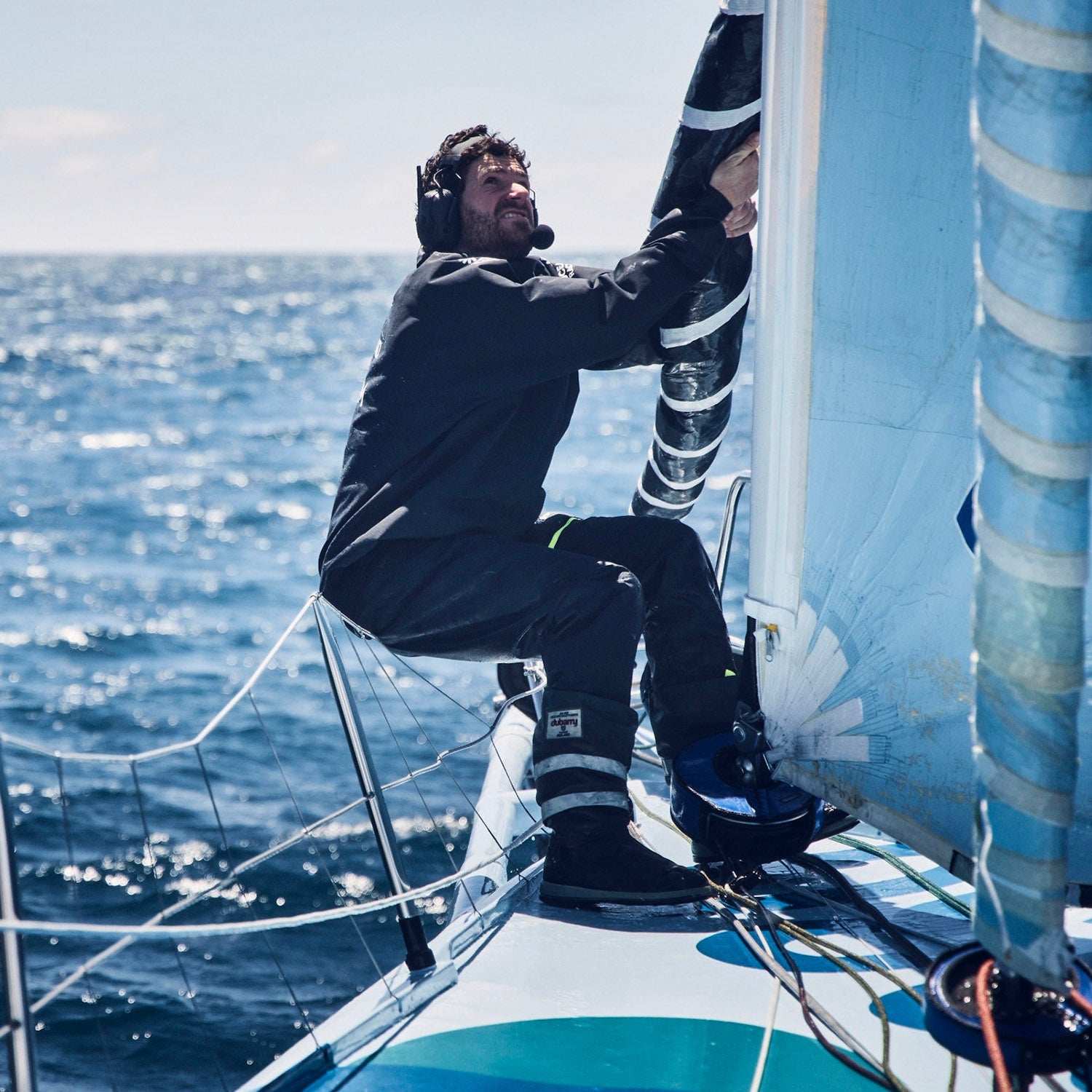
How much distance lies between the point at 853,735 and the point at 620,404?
2075 centimetres

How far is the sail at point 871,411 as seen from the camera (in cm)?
203

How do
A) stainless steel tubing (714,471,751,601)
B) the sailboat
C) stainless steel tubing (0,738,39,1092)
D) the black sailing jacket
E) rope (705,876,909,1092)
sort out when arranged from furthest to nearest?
stainless steel tubing (714,471,751,601) → the black sailing jacket → the sailboat → rope (705,876,909,1092) → stainless steel tubing (0,738,39,1092)

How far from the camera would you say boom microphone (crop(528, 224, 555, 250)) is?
8.70 ft

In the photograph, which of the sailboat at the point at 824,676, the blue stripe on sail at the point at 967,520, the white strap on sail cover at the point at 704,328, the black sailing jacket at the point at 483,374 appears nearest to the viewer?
the sailboat at the point at 824,676

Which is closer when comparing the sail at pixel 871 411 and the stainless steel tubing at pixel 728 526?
the sail at pixel 871 411

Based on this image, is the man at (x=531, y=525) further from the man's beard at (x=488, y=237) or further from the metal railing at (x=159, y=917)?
the metal railing at (x=159, y=917)

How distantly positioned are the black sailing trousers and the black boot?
3 cm

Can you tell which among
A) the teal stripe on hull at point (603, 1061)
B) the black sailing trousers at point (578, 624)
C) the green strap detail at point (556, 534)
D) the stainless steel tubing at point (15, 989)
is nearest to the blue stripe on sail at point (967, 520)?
the black sailing trousers at point (578, 624)

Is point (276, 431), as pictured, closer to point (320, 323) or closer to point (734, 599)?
point (734, 599)

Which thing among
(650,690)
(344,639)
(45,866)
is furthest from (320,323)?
(650,690)

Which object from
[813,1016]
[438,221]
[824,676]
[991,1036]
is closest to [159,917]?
[813,1016]

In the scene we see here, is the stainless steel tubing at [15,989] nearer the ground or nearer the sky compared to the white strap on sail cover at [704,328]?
nearer the ground

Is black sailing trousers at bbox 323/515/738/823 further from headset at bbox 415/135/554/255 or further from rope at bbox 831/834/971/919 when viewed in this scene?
headset at bbox 415/135/554/255

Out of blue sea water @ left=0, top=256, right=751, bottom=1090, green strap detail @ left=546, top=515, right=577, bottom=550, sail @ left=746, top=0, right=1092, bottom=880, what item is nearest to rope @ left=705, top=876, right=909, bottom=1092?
sail @ left=746, top=0, right=1092, bottom=880
